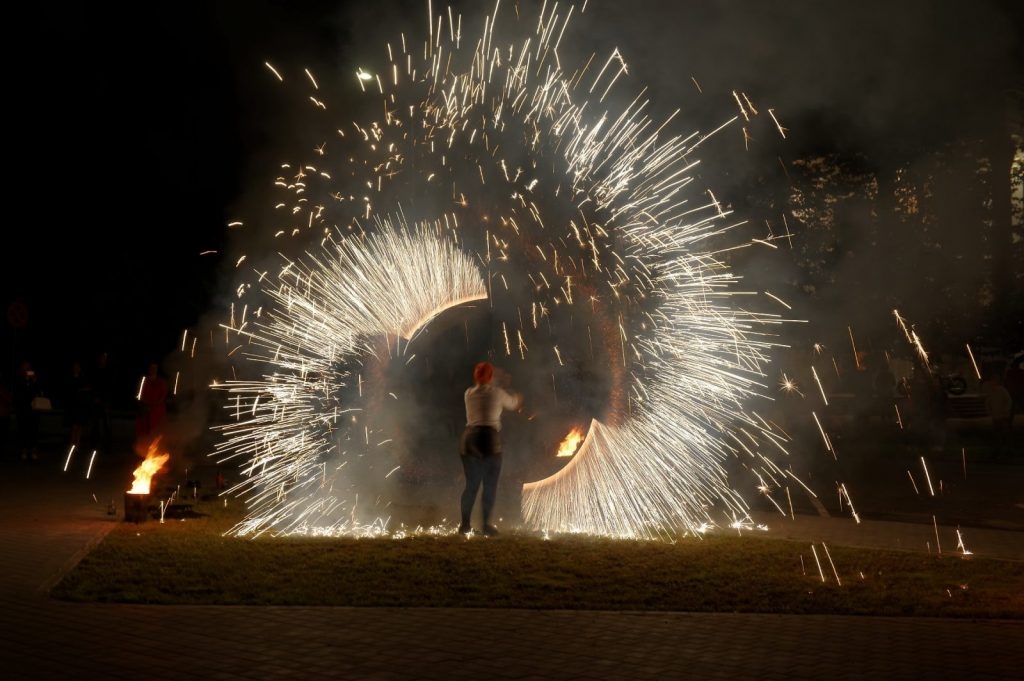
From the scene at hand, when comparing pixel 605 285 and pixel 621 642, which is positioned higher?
pixel 605 285

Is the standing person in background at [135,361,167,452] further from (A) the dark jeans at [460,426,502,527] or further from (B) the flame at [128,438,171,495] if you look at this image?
(A) the dark jeans at [460,426,502,527]

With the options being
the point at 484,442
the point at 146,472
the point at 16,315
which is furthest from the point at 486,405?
the point at 16,315

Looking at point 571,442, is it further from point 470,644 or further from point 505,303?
point 470,644

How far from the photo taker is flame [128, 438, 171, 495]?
1207cm

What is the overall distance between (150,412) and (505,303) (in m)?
5.31

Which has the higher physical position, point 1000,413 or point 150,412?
point 150,412

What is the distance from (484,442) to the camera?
10.8m

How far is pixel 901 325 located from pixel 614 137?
41.6 feet

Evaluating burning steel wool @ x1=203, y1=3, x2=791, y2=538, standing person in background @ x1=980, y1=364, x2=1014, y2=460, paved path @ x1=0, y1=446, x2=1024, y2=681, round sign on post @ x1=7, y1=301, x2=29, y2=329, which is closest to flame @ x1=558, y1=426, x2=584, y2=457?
burning steel wool @ x1=203, y1=3, x2=791, y2=538

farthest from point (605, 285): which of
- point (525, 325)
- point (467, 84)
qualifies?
point (467, 84)

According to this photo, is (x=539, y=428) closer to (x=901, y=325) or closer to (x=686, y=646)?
(x=686, y=646)

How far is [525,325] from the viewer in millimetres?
11094

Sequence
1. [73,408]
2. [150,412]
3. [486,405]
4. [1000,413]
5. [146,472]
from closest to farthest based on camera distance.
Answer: [486,405], [146,472], [150,412], [73,408], [1000,413]

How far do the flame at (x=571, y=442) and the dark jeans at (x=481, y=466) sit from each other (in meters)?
0.65
